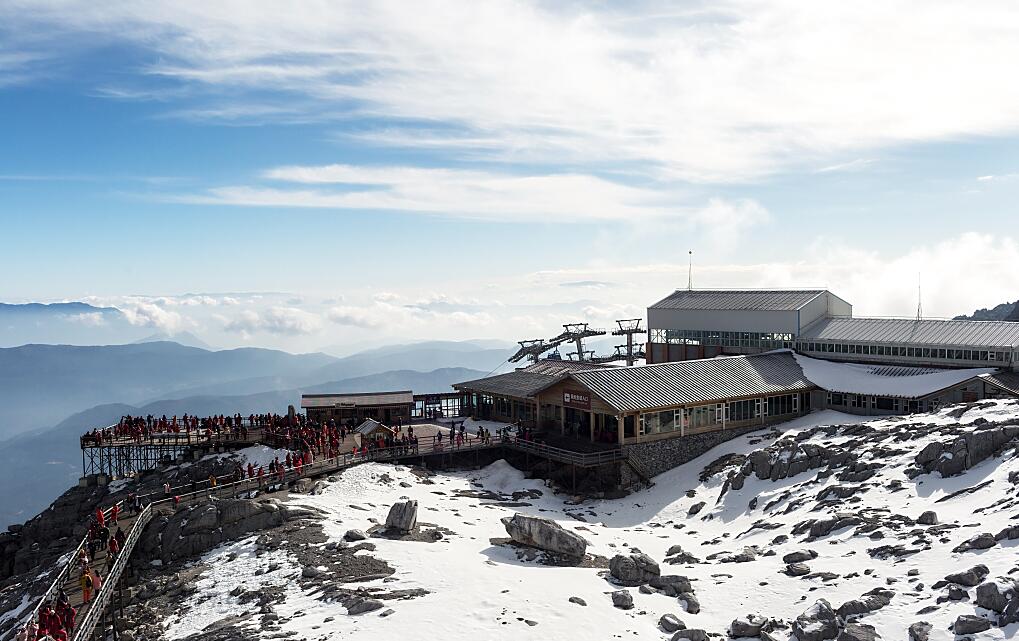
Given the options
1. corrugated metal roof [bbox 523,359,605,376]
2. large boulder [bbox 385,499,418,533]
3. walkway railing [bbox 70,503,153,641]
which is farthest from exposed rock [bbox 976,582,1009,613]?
corrugated metal roof [bbox 523,359,605,376]

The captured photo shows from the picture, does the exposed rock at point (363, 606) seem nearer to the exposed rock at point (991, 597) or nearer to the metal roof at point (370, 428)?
the exposed rock at point (991, 597)

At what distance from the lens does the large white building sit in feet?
183

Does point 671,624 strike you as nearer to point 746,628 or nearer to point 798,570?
point 746,628

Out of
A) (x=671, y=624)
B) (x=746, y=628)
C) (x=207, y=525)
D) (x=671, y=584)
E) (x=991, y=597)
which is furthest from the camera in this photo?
(x=207, y=525)

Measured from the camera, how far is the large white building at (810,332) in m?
55.8

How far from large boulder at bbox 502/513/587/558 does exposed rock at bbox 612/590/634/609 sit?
565cm

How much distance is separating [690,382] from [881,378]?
47.8ft

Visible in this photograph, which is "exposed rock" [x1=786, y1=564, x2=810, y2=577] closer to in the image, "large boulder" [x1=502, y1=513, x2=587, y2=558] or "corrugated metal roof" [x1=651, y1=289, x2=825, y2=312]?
"large boulder" [x1=502, y1=513, x2=587, y2=558]

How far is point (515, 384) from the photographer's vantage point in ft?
209

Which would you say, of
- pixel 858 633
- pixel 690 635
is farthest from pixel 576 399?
pixel 858 633

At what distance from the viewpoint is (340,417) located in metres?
60.8

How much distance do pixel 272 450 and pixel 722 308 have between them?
43.7 metres

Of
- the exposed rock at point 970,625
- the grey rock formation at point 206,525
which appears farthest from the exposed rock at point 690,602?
the grey rock formation at point 206,525

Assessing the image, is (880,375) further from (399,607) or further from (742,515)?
(399,607)
